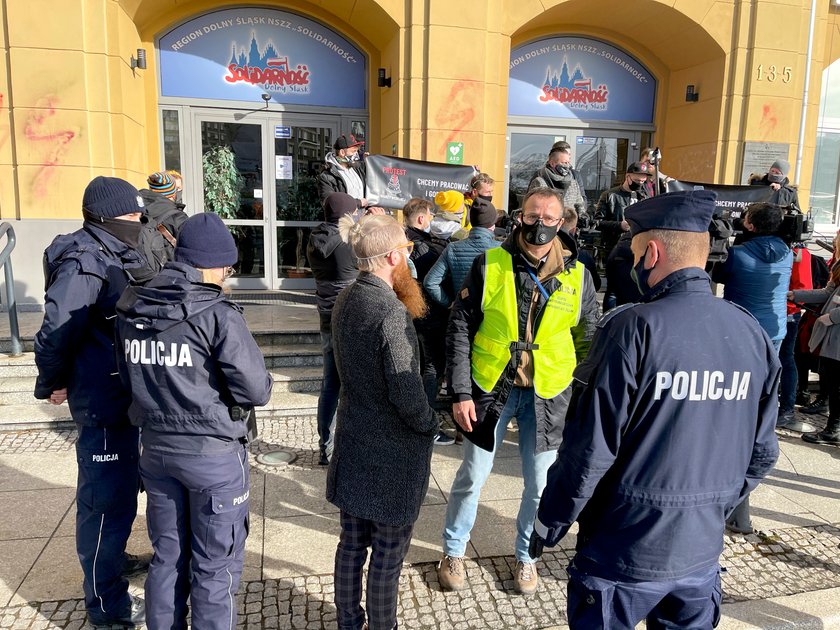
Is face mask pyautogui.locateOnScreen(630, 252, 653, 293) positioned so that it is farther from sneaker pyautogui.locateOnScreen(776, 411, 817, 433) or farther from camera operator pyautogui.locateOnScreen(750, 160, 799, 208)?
camera operator pyautogui.locateOnScreen(750, 160, 799, 208)

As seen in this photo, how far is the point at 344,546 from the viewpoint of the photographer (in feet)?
8.22

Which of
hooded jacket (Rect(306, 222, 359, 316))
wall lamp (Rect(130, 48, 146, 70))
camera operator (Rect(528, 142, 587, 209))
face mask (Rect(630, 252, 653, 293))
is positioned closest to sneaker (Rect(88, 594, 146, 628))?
hooded jacket (Rect(306, 222, 359, 316))

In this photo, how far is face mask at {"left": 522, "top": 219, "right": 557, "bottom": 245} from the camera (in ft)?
9.19

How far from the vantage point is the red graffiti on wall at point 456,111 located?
26.8ft

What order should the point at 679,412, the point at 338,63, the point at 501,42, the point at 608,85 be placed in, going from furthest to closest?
the point at 608,85 → the point at 338,63 → the point at 501,42 → the point at 679,412

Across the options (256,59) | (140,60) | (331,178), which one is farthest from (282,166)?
(331,178)

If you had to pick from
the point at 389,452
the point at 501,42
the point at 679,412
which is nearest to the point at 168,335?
the point at 389,452

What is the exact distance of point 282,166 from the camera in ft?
30.3

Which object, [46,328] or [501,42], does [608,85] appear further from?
[46,328]

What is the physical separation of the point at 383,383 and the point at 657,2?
28.6ft

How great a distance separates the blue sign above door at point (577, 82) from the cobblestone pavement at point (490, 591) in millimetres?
7632

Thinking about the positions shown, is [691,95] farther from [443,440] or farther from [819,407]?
[443,440]

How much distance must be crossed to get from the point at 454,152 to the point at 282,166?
277 cm

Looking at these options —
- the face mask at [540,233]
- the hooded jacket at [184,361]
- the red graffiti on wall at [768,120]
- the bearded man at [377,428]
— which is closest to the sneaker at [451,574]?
the bearded man at [377,428]
